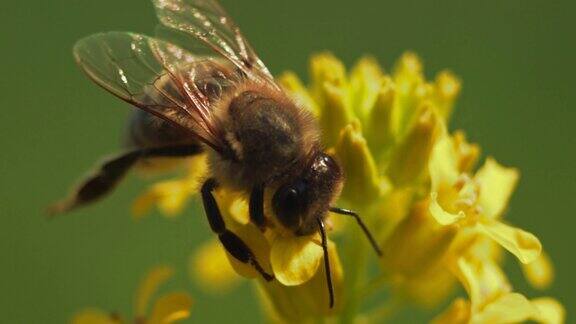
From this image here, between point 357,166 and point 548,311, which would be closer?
point 357,166

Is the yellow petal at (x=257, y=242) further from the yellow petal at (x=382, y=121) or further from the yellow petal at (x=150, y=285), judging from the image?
the yellow petal at (x=382, y=121)

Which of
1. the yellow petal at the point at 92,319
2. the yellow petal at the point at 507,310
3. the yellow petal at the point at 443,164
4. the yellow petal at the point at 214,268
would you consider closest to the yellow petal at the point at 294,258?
the yellow petal at the point at 443,164

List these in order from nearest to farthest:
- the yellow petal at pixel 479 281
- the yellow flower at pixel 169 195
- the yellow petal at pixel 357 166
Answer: the yellow petal at pixel 479 281, the yellow petal at pixel 357 166, the yellow flower at pixel 169 195

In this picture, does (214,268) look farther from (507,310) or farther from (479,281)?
(507,310)

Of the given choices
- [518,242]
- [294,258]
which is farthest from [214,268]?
[518,242]

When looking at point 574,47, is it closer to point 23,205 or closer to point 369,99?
point 23,205

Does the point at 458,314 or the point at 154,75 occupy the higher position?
the point at 154,75

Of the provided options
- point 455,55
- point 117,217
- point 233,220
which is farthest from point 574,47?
Result: point 233,220
